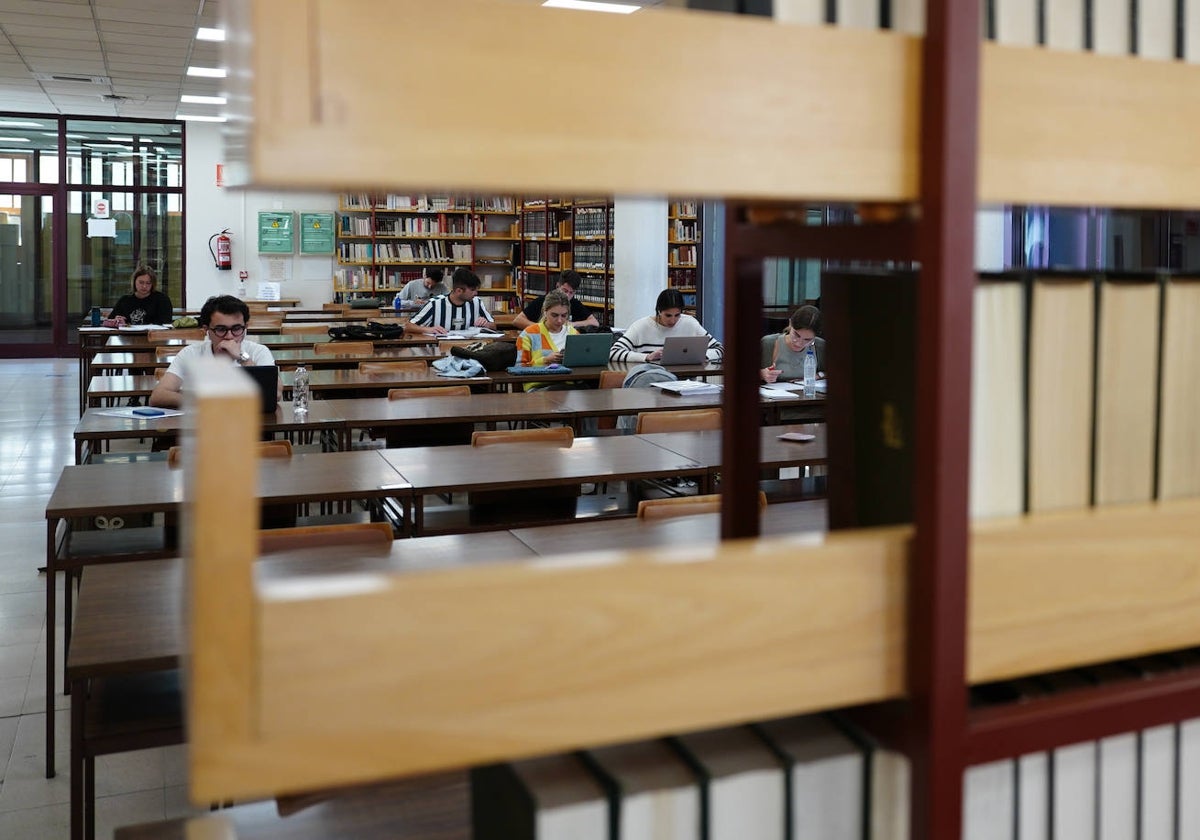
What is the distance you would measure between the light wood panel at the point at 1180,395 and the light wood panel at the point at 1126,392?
0.01m

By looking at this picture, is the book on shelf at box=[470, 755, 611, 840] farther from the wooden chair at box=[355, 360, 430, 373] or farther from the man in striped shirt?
the man in striped shirt

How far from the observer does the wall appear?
54.7ft

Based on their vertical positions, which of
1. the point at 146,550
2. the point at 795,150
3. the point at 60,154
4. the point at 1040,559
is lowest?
the point at 146,550

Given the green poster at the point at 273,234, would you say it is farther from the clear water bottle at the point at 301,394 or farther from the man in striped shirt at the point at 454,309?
the clear water bottle at the point at 301,394

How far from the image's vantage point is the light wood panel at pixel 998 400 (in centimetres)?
100

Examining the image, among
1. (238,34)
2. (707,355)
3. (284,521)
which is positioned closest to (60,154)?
(707,355)

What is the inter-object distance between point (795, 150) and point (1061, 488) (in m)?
0.40

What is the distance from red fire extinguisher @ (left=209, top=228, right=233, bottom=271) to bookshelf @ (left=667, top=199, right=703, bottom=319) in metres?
7.06

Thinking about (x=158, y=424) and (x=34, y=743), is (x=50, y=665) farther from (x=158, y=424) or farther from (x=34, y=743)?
(x=158, y=424)

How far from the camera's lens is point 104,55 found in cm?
1133

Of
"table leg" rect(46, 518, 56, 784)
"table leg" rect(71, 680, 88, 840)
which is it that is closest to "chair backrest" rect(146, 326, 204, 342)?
"table leg" rect(46, 518, 56, 784)

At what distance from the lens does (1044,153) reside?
0.99 metres

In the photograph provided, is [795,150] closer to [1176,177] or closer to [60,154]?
[1176,177]

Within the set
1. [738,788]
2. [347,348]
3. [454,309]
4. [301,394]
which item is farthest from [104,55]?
[738,788]
